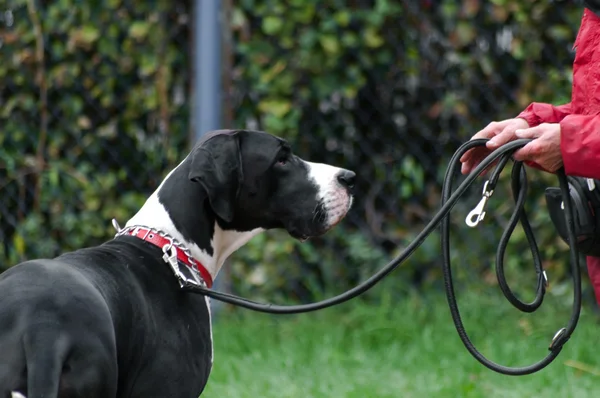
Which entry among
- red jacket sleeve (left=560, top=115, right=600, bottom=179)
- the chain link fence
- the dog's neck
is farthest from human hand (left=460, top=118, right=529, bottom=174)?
the chain link fence

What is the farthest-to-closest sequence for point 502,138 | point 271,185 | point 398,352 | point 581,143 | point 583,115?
point 398,352 < point 271,185 < point 502,138 < point 583,115 < point 581,143

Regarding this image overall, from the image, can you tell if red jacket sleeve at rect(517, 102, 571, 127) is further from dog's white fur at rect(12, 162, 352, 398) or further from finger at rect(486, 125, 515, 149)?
dog's white fur at rect(12, 162, 352, 398)

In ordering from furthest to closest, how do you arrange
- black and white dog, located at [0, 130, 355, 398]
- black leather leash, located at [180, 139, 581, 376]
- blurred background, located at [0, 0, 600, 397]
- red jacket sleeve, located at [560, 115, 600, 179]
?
blurred background, located at [0, 0, 600, 397] < black leather leash, located at [180, 139, 581, 376] < red jacket sleeve, located at [560, 115, 600, 179] < black and white dog, located at [0, 130, 355, 398]

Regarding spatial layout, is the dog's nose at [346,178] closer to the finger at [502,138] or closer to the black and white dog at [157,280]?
the black and white dog at [157,280]

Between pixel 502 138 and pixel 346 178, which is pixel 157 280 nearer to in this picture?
pixel 346 178

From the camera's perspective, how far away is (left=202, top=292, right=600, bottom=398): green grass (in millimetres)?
3945

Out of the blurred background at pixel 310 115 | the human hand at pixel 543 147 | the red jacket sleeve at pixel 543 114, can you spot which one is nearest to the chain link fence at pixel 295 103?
the blurred background at pixel 310 115

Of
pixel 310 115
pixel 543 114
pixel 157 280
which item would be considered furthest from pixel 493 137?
pixel 310 115

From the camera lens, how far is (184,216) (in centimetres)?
303

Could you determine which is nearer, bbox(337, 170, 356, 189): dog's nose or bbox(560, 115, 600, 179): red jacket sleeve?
bbox(560, 115, 600, 179): red jacket sleeve

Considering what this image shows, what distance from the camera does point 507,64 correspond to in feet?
15.9

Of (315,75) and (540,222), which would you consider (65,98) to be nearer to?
(315,75)

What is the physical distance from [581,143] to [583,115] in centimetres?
14

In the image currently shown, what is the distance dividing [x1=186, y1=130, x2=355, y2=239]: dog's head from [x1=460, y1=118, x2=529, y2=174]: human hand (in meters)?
0.38
